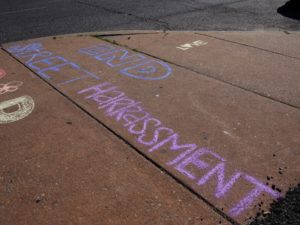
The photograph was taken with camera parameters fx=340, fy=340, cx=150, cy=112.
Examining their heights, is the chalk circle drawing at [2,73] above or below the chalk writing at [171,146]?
above

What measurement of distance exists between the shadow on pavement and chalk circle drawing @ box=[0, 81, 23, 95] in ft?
22.5

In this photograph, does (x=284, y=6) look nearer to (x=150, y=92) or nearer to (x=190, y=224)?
(x=150, y=92)

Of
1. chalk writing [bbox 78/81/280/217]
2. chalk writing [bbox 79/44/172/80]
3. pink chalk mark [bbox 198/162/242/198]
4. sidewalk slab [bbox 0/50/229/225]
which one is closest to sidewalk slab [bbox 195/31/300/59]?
chalk writing [bbox 79/44/172/80]

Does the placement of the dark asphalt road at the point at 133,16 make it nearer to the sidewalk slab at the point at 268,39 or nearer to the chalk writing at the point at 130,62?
the sidewalk slab at the point at 268,39

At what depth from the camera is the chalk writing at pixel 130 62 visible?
5212mm

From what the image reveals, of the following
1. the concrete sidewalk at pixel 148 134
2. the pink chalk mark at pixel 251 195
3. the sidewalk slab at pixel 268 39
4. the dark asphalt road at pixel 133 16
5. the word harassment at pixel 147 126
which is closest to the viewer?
the pink chalk mark at pixel 251 195

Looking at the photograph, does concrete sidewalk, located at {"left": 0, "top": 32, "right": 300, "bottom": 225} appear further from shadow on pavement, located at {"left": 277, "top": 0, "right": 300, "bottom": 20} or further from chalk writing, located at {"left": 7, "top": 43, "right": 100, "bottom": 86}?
shadow on pavement, located at {"left": 277, "top": 0, "right": 300, "bottom": 20}

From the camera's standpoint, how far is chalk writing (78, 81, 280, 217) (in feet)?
9.46

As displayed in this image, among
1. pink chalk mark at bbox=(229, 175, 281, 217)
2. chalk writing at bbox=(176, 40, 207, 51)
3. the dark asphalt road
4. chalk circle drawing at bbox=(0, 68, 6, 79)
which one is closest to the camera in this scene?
pink chalk mark at bbox=(229, 175, 281, 217)

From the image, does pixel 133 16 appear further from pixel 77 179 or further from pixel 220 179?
pixel 220 179

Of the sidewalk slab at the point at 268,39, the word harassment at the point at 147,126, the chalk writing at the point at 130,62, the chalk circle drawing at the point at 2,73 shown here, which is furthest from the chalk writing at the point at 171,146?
the sidewalk slab at the point at 268,39

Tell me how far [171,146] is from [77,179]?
99 centimetres

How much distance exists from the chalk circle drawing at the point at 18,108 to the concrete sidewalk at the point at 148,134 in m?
0.01

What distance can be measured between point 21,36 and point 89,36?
1.53 meters
